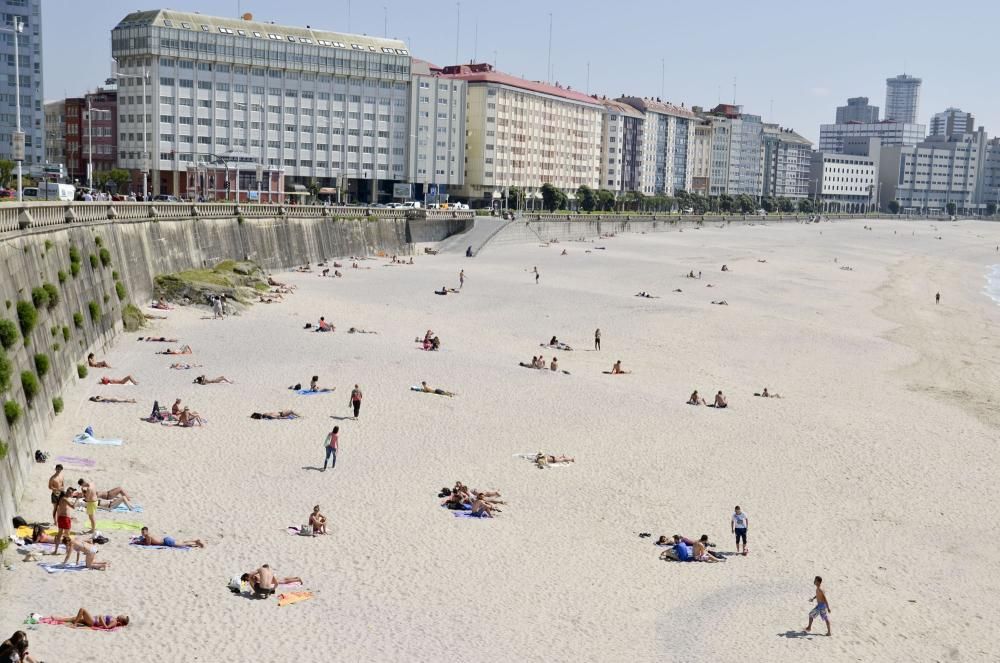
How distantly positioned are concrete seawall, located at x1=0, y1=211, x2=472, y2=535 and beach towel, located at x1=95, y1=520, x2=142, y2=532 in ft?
4.13

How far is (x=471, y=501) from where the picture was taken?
76.0ft

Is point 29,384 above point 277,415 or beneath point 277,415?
above

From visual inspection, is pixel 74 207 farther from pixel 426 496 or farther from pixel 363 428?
pixel 426 496

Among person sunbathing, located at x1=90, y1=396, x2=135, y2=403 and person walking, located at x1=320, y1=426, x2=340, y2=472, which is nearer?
person walking, located at x1=320, y1=426, x2=340, y2=472

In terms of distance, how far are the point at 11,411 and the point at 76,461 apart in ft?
10.3

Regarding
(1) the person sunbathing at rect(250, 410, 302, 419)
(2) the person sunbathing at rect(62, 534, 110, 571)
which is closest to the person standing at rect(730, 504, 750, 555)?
(2) the person sunbathing at rect(62, 534, 110, 571)

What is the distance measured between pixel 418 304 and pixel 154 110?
6420 centimetres

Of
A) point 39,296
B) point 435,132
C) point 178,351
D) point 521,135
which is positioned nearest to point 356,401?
point 39,296

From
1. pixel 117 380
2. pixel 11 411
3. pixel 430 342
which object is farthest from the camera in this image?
pixel 430 342

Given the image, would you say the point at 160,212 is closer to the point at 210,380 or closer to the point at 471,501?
the point at 210,380

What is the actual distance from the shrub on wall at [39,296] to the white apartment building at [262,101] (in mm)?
77574

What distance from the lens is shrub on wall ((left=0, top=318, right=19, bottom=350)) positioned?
74.6 ft

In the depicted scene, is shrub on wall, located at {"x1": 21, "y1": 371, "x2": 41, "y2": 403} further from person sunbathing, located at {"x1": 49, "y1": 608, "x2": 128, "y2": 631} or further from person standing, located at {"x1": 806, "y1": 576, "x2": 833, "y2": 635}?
person standing, located at {"x1": 806, "y1": 576, "x2": 833, "y2": 635}

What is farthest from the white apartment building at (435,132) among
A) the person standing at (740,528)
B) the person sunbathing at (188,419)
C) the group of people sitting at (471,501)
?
the person standing at (740,528)
